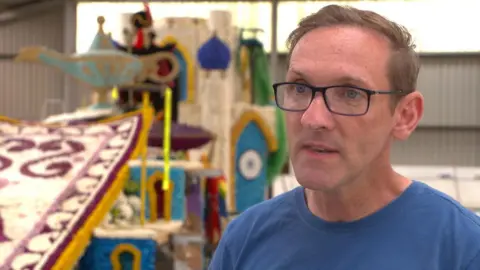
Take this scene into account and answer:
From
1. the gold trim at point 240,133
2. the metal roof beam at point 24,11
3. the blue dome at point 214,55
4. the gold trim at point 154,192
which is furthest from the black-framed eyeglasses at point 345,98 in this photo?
the metal roof beam at point 24,11

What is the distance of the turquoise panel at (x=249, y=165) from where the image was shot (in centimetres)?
571

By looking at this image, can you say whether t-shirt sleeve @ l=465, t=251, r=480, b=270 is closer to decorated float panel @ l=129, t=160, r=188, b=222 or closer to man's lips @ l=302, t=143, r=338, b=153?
man's lips @ l=302, t=143, r=338, b=153

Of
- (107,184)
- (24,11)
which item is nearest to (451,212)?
(107,184)

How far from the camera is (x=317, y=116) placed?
96 cm

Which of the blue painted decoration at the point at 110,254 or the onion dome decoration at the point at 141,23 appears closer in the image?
the blue painted decoration at the point at 110,254

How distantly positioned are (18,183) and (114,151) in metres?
0.41

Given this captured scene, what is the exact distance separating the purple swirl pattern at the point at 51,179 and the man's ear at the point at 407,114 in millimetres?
1503

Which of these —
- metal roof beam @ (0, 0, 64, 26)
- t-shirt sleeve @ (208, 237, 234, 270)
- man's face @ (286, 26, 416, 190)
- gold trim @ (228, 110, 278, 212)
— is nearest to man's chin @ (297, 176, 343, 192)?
man's face @ (286, 26, 416, 190)

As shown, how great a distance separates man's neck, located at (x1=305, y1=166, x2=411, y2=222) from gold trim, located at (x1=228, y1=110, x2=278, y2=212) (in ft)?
14.7

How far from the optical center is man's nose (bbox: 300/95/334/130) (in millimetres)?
963

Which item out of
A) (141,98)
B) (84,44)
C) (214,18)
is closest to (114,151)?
(141,98)

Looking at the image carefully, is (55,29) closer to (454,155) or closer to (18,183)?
(454,155)

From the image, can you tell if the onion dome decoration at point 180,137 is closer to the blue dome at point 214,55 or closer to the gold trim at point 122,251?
the gold trim at point 122,251

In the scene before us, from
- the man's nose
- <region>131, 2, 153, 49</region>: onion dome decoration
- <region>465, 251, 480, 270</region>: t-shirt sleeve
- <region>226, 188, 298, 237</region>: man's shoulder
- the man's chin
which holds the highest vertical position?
<region>131, 2, 153, 49</region>: onion dome decoration
